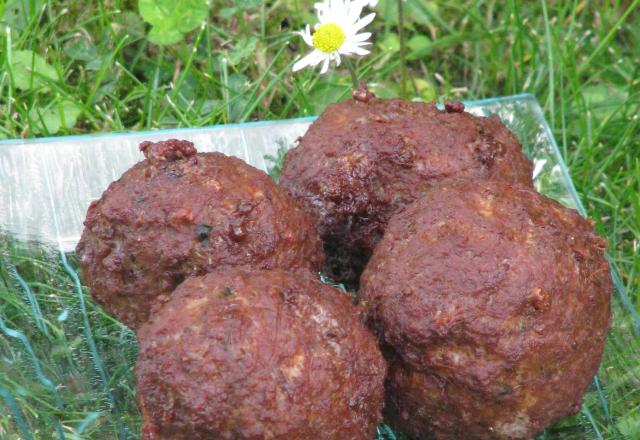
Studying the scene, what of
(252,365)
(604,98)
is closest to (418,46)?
(604,98)

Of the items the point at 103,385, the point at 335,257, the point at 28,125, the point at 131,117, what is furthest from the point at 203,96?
the point at 103,385

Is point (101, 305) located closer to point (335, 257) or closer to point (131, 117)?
point (335, 257)

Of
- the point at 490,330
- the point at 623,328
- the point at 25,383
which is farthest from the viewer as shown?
the point at 623,328

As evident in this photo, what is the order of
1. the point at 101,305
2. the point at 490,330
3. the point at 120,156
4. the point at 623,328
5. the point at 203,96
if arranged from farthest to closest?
the point at 203,96 < the point at 120,156 < the point at 623,328 < the point at 101,305 < the point at 490,330

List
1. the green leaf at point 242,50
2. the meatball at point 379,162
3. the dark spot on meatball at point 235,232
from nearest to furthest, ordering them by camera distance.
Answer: the dark spot on meatball at point 235,232 < the meatball at point 379,162 < the green leaf at point 242,50

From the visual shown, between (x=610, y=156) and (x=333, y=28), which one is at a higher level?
(x=333, y=28)

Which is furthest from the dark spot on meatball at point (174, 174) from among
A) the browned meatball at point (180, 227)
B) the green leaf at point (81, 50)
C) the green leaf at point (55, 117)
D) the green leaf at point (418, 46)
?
the green leaf at point (418, 46)

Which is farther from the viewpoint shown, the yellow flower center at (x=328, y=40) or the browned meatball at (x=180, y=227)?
the yellow flower center at (x=328, y=40)

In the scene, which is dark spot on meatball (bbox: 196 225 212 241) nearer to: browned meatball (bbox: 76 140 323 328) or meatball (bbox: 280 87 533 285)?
browned meatball (bbox: 76 140 323 328)

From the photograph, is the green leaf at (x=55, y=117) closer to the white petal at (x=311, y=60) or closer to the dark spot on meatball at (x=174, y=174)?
the white petal at (x=311, y=60)
